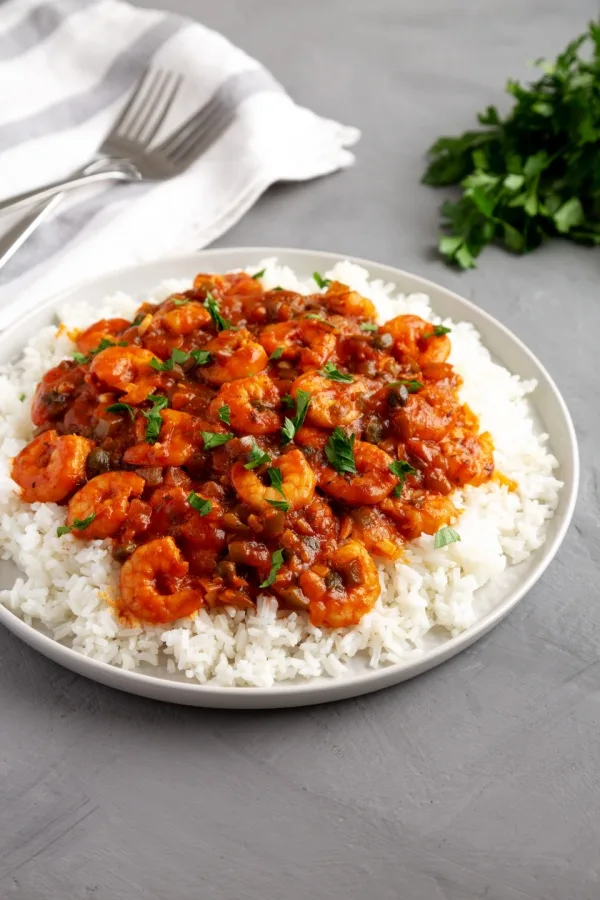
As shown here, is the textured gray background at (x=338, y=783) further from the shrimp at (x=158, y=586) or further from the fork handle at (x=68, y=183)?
the fork handle at (x=68, y=183)

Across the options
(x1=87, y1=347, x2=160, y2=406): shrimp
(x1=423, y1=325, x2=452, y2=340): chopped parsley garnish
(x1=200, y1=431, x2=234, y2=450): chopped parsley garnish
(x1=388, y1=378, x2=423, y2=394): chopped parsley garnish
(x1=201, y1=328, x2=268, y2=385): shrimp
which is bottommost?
(x1=423, y1=325, x2=452, y2=340): chopped parsley garnish

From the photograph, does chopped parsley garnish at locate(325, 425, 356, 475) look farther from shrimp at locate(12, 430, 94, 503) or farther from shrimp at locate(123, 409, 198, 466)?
shrimp at locate(12, 430, 94, 503)

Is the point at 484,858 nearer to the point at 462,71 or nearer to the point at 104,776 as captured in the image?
the point at 104,776

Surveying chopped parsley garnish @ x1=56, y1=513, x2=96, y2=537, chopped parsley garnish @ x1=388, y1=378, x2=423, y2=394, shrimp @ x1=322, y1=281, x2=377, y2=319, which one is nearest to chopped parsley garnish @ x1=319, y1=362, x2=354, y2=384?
chopped parsley garnish @ x1=388, y1=378, x2=423, y2=394

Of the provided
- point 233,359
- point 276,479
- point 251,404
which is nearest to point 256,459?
point 276,479

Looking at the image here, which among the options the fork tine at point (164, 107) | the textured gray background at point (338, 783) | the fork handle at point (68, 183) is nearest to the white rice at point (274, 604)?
the textured gray background at point (338, 783)

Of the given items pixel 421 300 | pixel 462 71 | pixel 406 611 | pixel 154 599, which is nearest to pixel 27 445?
pixel 154 599
